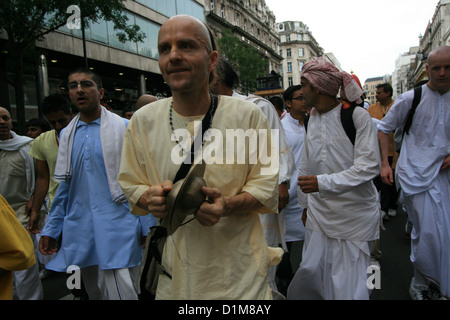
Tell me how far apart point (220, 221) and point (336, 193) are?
1.45 meters

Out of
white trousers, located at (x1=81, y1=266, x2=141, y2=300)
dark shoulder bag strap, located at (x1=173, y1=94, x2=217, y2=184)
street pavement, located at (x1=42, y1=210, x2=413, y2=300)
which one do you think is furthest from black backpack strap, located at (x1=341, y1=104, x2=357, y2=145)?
white trousers, located at (x1=81, y1=266, x2=141, y2=300)

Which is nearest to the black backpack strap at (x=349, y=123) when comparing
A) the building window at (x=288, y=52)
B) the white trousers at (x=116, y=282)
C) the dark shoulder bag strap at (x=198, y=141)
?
the dark shoulder bag strap at (x=198, y=141)

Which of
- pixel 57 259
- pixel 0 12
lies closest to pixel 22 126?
pixel 0 12

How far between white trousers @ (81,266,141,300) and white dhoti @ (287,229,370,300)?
4.68ft

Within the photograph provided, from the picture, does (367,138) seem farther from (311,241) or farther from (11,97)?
(11,97)

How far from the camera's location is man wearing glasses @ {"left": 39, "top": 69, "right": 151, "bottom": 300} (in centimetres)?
279

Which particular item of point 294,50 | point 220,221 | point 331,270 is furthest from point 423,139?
point 294,50

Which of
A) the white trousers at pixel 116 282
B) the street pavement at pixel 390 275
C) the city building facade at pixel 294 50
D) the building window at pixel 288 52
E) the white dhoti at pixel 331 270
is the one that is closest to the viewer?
the white trousers at pixel 116 282

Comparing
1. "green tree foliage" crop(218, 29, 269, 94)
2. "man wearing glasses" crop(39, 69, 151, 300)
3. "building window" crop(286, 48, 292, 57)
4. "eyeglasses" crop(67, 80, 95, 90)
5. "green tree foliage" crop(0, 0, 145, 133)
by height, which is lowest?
"man wearing glasses" crop(39, 69, 151, 300)

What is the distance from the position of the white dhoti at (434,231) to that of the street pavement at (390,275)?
51 cm

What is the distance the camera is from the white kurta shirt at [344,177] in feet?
9.11

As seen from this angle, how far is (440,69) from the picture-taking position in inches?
131

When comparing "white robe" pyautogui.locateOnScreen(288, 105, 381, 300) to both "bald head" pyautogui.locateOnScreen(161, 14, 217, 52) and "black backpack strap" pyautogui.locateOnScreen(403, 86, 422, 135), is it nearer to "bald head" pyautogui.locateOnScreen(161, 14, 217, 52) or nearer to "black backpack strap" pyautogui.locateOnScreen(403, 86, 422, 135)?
"black backpack strap" pyautogui.locateOnScreen(403, 86, 422, 135)

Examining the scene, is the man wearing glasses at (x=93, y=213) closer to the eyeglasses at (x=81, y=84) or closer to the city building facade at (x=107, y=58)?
the eyeglasses at (x=81, y=84)
